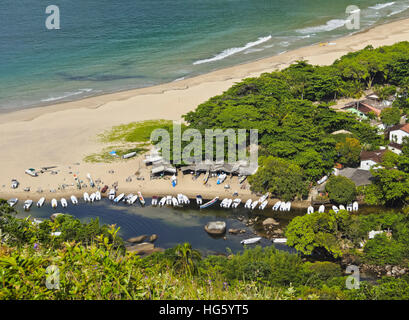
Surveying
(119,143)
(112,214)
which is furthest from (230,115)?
(112,214)

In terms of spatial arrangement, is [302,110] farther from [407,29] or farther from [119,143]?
[407,29]

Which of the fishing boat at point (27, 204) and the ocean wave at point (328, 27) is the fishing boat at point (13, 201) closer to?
the fishing boat at point (27, 204)

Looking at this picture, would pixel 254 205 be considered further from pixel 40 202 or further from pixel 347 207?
pixel 40 202

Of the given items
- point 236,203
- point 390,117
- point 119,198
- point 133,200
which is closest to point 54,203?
point 119,198

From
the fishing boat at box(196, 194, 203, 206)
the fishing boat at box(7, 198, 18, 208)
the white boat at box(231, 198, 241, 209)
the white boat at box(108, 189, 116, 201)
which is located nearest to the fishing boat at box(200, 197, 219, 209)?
the fishing boat at box(196, 194, 203, 206)

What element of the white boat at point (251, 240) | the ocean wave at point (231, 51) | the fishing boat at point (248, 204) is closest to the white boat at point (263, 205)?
the fishing boat at point (248, 204)

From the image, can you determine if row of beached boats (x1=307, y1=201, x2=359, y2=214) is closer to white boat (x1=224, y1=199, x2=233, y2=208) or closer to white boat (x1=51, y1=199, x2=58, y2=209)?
white boat (x1=224, y1=199, x2=233, y2=208)
